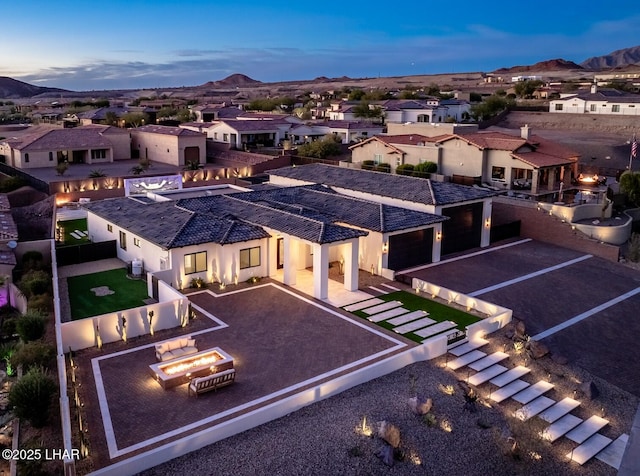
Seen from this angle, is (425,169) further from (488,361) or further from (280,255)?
(488,361)

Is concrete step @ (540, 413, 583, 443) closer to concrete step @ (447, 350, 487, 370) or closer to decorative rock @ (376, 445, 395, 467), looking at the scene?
concrete step @ (447, 350, 487, 370)

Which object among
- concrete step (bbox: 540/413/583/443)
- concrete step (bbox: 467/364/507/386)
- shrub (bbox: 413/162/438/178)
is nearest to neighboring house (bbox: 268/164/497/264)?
shrub (bbox: 413/162/438/178)

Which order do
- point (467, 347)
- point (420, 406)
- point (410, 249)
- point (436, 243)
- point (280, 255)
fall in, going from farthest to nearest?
point (436, 243)
point (410, 249)
point (280, 255)
point (467, 347)
point (420, 406)

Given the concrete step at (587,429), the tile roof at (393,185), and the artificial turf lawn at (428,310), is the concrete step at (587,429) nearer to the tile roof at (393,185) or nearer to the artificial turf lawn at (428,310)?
the artificial turf lawn at (428,310)

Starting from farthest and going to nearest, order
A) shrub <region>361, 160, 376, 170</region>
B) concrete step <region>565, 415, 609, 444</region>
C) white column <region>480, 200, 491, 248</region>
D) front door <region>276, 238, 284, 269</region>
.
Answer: shrub <region>361, 160, 376, 170</region>, white column <region>480, 200, 491, 248</region>, front door <region>276, 238, 284, 269</region>, concrete step <region>565, 415, 609, 444</region>

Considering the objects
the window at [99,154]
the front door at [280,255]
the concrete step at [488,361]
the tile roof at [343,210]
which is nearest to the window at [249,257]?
the front door at [280,255]

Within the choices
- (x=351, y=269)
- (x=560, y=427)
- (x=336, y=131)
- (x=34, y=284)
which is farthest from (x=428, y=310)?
(x=336, y=131)
